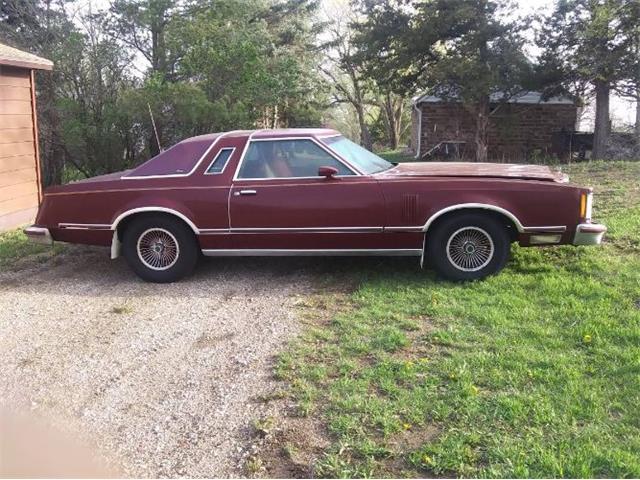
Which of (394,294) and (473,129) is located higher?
(473,129)

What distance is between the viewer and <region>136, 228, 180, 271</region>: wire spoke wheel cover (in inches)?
250

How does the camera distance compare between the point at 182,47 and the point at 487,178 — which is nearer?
the point at 487,178

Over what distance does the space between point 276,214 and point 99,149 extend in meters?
11.6

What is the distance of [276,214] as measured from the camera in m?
6.06

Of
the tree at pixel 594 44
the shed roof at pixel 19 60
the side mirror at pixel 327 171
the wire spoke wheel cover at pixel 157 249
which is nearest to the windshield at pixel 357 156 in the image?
the side mirror at pixel 327 171

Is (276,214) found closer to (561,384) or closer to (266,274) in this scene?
(266,274)

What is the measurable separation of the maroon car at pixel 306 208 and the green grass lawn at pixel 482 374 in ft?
1.41

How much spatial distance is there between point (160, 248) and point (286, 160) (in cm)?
160

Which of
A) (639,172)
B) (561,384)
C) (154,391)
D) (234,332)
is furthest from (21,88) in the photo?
(639,172)

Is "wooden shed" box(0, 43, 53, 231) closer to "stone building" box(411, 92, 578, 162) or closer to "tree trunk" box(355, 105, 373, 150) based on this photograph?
"stone building" box(411, 92, 578, 162)

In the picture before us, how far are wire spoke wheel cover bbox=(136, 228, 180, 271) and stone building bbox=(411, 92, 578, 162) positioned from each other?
16165mm

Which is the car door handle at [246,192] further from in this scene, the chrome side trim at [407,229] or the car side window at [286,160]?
the chrome side trim at [407,229]

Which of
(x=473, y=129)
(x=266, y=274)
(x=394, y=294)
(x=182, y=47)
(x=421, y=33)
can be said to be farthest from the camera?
(x=473, y=129)

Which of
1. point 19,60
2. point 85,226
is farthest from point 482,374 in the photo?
point 19,60
